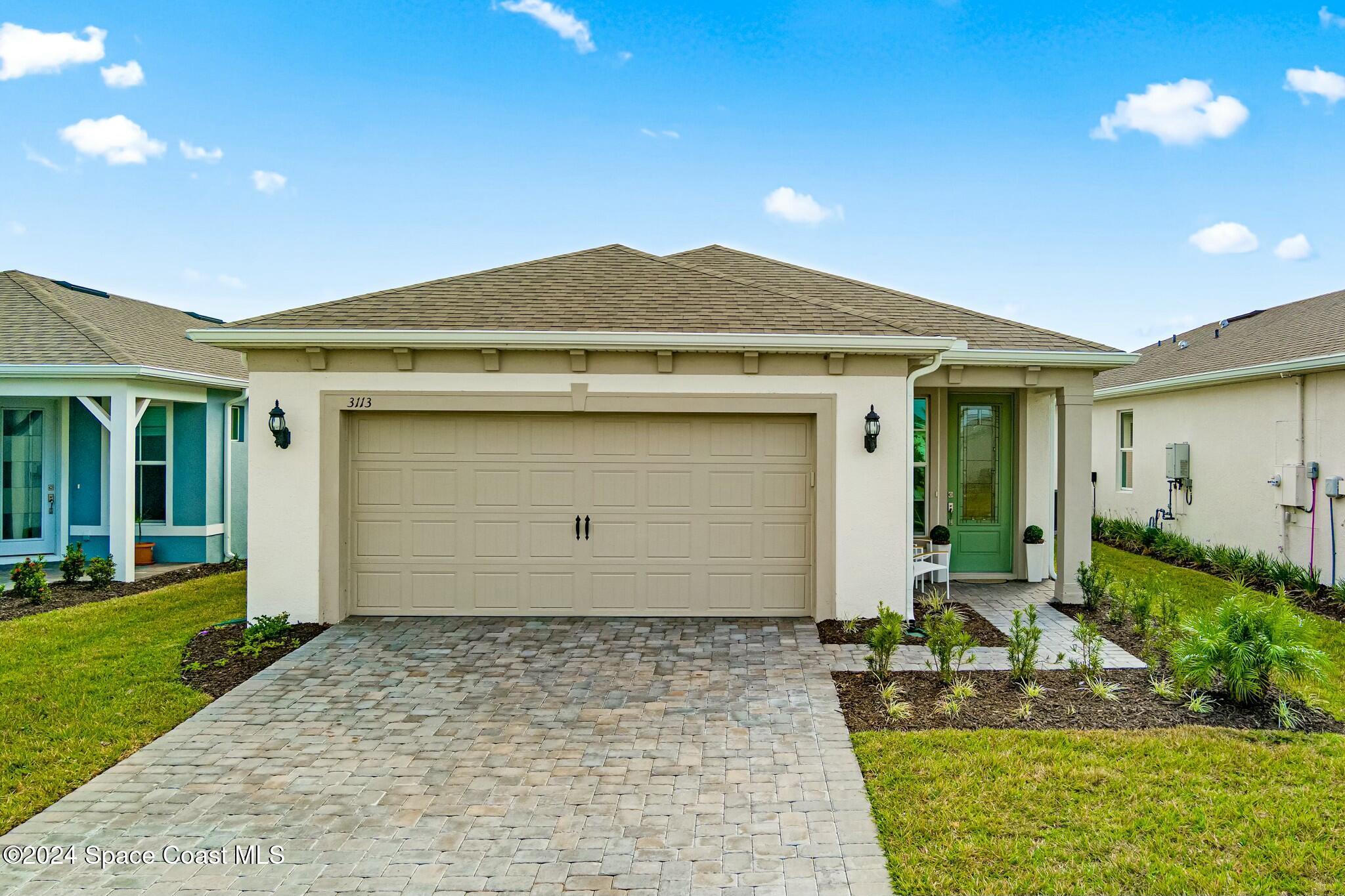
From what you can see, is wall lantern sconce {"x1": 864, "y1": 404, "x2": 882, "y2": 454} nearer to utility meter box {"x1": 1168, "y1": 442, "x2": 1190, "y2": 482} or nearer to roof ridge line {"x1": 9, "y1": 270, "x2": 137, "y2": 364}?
utility meter box {"x1": 1168, "y1": 442, "x2": 1190, "y2": 482}

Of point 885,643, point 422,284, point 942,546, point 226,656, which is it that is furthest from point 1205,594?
point 226,656

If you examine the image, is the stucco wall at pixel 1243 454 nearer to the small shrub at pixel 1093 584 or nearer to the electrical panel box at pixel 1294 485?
the electrical panel box at pixel 1294 485

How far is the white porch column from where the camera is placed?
395 inches

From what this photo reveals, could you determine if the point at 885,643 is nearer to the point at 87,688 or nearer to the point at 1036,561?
the point at 1036,561

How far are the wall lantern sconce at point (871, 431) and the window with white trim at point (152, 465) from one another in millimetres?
10944

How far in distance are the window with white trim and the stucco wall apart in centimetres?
1691

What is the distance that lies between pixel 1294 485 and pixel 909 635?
22.6ft

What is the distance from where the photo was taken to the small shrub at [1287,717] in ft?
16.0

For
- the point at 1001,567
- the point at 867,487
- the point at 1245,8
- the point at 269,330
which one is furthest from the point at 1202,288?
the point at 269,330

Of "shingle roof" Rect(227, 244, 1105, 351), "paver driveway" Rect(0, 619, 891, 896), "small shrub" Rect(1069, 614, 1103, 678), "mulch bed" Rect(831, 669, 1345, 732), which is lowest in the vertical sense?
"paver driveway" Rect(0, 619, 891, 896)

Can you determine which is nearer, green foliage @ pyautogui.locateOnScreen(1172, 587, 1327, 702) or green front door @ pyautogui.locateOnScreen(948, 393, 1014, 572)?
green foliage @ pyautogui.locateOnScreen(1172, 587, 1327, 702)

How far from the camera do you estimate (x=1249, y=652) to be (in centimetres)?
521

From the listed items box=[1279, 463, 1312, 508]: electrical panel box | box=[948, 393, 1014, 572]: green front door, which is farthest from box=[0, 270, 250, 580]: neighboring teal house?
box=[1279, 463, 1312, 508]: electrical panel box

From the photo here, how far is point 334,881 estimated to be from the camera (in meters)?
3.24
